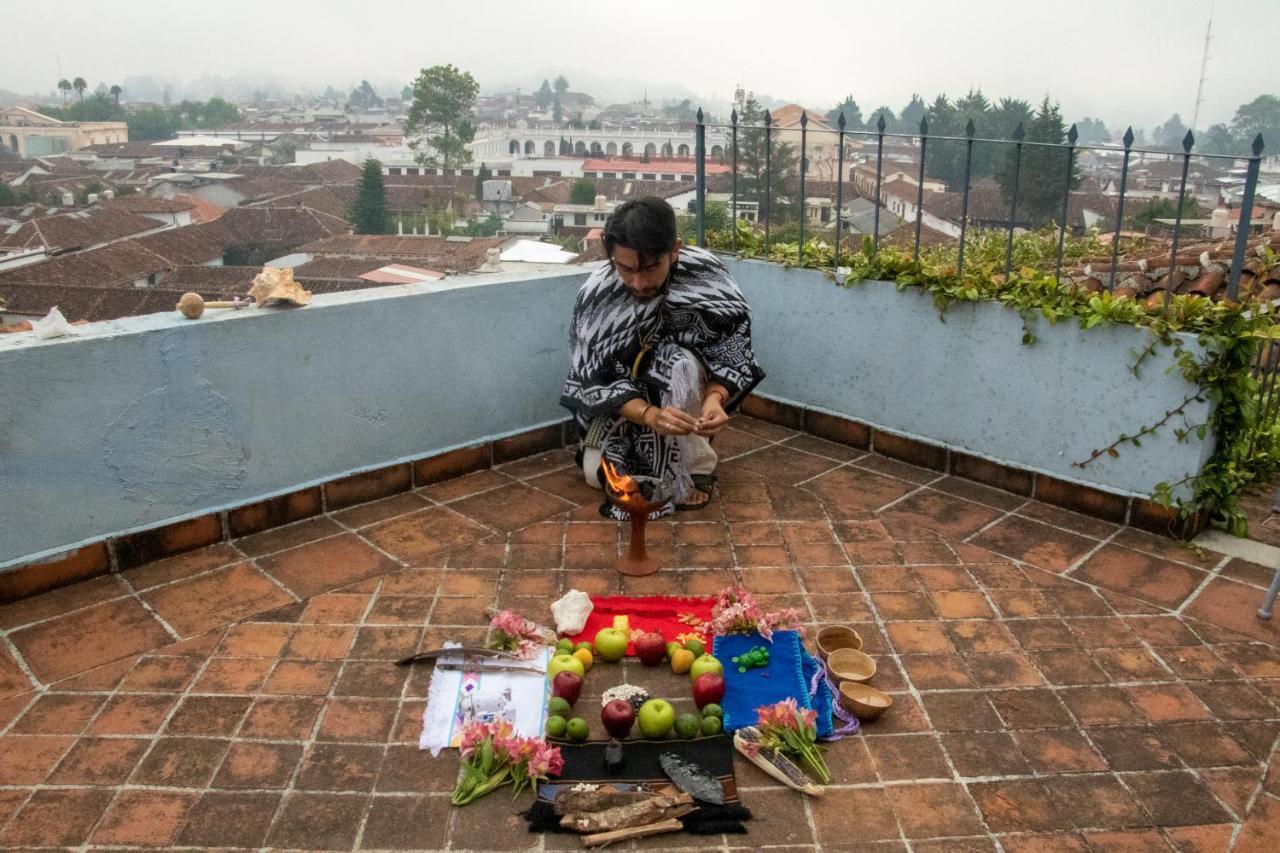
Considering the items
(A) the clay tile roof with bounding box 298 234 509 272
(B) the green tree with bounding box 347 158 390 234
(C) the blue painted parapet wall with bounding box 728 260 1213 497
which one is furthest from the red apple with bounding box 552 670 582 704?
(B) the green tree with bounding box 347 158 390 234

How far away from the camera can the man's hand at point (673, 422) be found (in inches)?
140

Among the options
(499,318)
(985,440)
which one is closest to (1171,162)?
(985,440)

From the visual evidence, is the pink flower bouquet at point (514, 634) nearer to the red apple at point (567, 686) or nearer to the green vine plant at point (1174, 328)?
the red apple at point (567, 686)

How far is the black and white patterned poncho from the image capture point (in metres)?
3.93

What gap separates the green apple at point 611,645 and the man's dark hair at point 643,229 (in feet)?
4.73

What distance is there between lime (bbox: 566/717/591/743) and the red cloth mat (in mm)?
549

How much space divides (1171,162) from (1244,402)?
1.03 m

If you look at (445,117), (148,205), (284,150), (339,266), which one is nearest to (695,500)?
(339,266)

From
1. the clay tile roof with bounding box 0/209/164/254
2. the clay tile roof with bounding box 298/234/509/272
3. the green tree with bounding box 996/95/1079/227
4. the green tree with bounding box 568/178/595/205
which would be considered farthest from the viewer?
the green tree with bounding box 568/178/595/205

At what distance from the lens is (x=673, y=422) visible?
3557 mm

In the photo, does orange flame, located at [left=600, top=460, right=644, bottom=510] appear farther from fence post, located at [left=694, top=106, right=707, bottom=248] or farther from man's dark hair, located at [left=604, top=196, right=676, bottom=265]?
fence post, located at [left=694, top=106, right=707, bottom=248]

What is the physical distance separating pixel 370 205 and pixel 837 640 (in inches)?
2099

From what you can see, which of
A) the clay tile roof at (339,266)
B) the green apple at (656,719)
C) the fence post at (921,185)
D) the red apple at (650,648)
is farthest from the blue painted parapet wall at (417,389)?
the clay tile roof at (339,266)

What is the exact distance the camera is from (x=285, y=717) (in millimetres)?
2648
